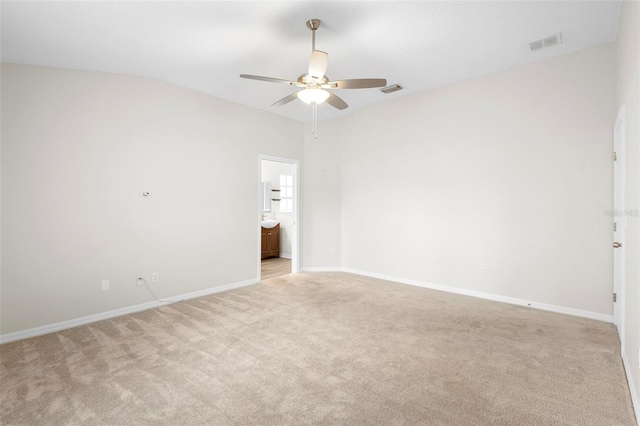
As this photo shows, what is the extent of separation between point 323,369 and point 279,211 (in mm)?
5504

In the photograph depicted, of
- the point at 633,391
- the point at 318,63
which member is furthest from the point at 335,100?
the point at 633,391

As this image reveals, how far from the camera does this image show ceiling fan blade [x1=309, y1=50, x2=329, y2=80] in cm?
251

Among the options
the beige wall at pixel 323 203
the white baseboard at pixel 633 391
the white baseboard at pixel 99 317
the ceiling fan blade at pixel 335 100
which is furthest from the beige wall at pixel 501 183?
the white baseboard at pixel 99 317

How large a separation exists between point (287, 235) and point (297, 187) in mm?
2063

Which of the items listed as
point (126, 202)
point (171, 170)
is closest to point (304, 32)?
point (171, 170)

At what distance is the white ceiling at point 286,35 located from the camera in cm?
252

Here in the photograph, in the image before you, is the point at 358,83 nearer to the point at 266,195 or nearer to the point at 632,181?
the point at 632,181

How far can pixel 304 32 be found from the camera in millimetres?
2893

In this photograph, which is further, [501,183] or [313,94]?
[501,183]

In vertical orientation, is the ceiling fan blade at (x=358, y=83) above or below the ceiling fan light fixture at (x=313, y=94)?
above

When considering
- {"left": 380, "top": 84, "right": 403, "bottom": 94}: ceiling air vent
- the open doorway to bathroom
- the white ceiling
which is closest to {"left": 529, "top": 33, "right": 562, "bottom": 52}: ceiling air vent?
the white ceiling

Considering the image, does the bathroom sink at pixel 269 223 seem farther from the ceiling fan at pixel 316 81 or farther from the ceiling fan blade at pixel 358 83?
the ceiling fan blade at pixel 358 83

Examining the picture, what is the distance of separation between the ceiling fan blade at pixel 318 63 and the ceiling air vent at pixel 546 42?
231 cm

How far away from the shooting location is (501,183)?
3947 mm
